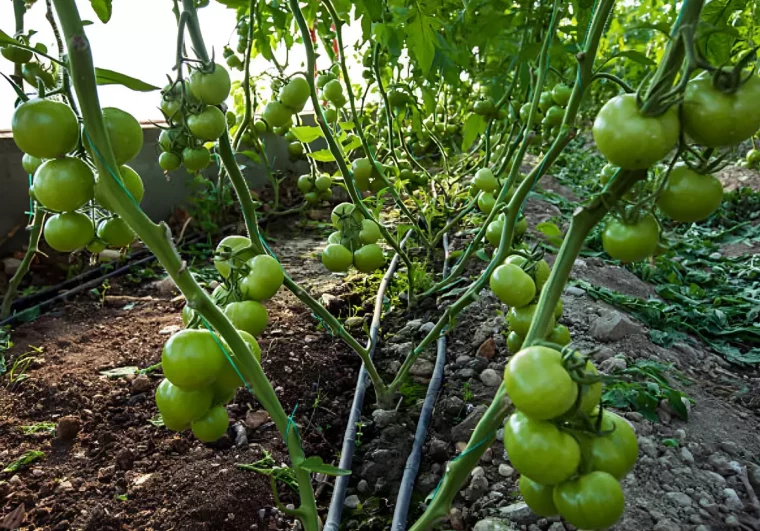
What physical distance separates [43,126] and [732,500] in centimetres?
172

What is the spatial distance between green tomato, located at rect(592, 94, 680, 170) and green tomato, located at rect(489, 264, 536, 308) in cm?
42

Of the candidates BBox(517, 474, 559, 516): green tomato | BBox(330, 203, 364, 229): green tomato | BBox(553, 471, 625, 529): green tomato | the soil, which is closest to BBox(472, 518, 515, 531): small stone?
the soil

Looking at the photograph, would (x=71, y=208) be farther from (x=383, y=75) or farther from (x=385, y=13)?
(x=383, y=75)

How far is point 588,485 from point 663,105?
47cm

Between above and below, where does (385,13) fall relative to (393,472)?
above

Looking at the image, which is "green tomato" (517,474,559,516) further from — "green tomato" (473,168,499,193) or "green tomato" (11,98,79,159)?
"green tomato" (473,168,499,193)

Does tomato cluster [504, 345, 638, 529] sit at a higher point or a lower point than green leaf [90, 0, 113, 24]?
lower

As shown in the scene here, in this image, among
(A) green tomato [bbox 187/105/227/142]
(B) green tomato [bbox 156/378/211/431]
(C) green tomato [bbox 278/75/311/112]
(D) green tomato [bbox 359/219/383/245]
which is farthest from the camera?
(D) green tomato [bbox 359/219/383/245]

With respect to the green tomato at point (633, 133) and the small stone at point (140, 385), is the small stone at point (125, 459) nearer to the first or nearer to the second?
the small stone at point (140, 385)

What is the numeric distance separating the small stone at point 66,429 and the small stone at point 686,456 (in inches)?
71.1

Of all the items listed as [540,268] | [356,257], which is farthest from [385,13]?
[540,268]

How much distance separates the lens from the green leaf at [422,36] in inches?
Answer: 58.6

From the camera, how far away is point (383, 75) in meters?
3.58

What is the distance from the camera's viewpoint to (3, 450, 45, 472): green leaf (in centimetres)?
151
